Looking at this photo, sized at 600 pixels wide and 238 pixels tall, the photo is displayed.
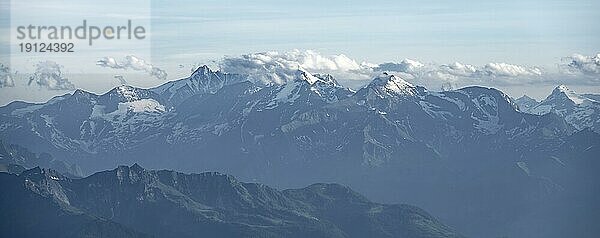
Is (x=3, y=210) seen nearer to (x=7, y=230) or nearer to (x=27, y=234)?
(x=7, y=230)

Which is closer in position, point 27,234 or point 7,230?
point 7,230

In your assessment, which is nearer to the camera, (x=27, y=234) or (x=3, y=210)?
(x=3, y=210)

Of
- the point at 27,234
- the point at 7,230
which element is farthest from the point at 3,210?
the point at 27,234
